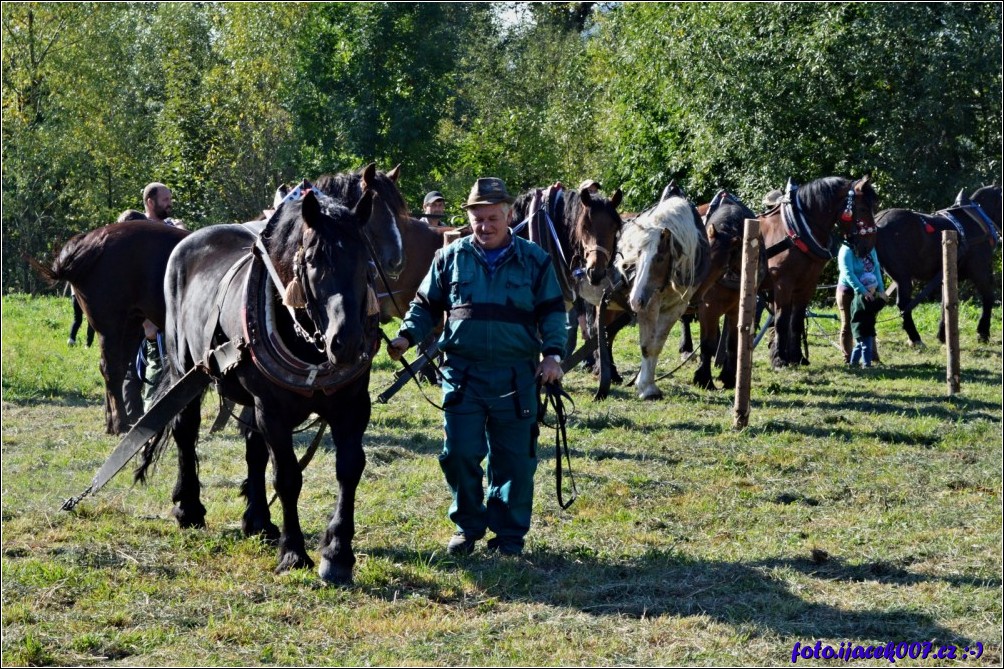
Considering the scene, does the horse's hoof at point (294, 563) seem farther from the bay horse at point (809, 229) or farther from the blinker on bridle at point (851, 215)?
the blinker on bridle at point (851, 215)

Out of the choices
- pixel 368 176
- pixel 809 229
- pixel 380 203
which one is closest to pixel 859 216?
pixel 809 229

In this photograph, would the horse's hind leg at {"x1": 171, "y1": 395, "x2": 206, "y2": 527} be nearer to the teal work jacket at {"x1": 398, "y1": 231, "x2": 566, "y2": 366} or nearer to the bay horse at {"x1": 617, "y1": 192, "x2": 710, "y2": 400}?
the teal work jacket at {"x1": 398, "y1": 231, "x2": 566, "y2": 366}

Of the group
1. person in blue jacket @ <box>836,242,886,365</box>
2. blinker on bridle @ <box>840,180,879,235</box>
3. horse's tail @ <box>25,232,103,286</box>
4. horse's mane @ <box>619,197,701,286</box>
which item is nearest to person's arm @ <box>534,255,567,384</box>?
horse's tail @ <box>25,232,103,286</box>

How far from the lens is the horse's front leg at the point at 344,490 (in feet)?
18.2

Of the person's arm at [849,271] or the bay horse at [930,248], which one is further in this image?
the bay horse at [930,248]

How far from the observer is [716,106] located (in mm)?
22953

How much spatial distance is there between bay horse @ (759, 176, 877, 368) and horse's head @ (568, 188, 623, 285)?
125 inches

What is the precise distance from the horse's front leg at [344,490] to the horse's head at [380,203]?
206cm

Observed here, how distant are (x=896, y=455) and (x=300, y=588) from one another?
5.20 meters

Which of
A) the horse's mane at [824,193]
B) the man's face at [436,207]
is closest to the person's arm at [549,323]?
the horse's mane at [824,193]

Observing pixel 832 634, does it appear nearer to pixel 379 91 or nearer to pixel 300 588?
pixel 300 588

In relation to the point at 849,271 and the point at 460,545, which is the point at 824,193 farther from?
the point at 460,545

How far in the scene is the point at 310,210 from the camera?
5195 millimetres

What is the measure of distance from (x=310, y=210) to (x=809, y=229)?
8.41m
